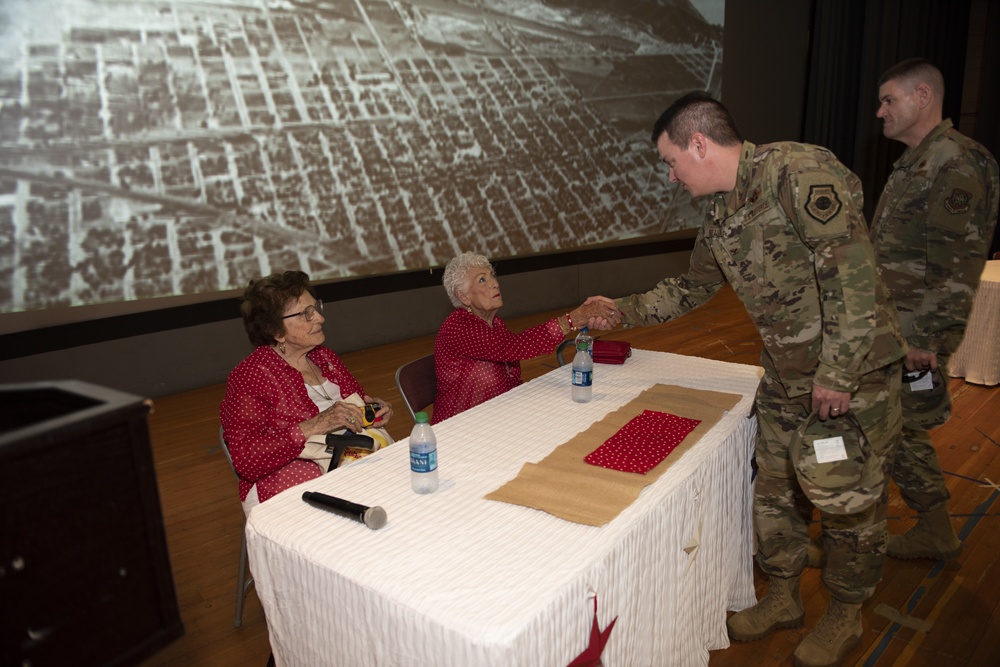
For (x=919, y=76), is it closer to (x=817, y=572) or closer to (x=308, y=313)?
(x=817, y=572)

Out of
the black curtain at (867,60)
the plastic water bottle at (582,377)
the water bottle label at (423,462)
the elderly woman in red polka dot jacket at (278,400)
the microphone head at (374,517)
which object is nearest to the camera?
the microphone head at (374,517)

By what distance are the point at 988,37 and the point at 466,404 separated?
8.46 metres

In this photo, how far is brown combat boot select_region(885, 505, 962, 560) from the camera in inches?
102

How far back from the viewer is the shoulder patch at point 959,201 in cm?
232

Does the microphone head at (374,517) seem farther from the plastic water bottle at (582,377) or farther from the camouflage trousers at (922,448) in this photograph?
the camouflage trousers at (922,448)

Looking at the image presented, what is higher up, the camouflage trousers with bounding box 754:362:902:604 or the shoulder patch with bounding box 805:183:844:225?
the shoulder patch with bounding box 805:183:844:225

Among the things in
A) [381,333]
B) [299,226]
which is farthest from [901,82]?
[381,333]

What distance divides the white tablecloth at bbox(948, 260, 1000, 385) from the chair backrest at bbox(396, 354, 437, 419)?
3654mm

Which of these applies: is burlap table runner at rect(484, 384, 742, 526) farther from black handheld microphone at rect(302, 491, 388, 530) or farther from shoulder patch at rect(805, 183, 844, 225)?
shoulder patch at rect(805, 183, 844, 225)

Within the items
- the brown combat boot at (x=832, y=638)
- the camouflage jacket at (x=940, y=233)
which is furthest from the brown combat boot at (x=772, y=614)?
the camouflage jacket at (x=940, y=233)

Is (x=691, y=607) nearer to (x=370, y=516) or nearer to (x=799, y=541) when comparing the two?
(x=799, y=541)

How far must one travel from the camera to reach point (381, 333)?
5.83 metres

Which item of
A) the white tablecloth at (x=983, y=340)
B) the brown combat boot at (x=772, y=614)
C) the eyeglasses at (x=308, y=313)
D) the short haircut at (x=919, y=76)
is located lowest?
the brown combat boot at (x=772, y=614)

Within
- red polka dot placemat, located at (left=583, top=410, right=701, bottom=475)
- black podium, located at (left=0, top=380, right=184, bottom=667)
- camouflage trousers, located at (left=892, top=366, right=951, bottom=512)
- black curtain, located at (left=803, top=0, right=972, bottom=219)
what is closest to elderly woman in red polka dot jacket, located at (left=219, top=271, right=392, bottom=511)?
red polka dot placemat, located at (left=583, top=410, right=701, bottom=475)
